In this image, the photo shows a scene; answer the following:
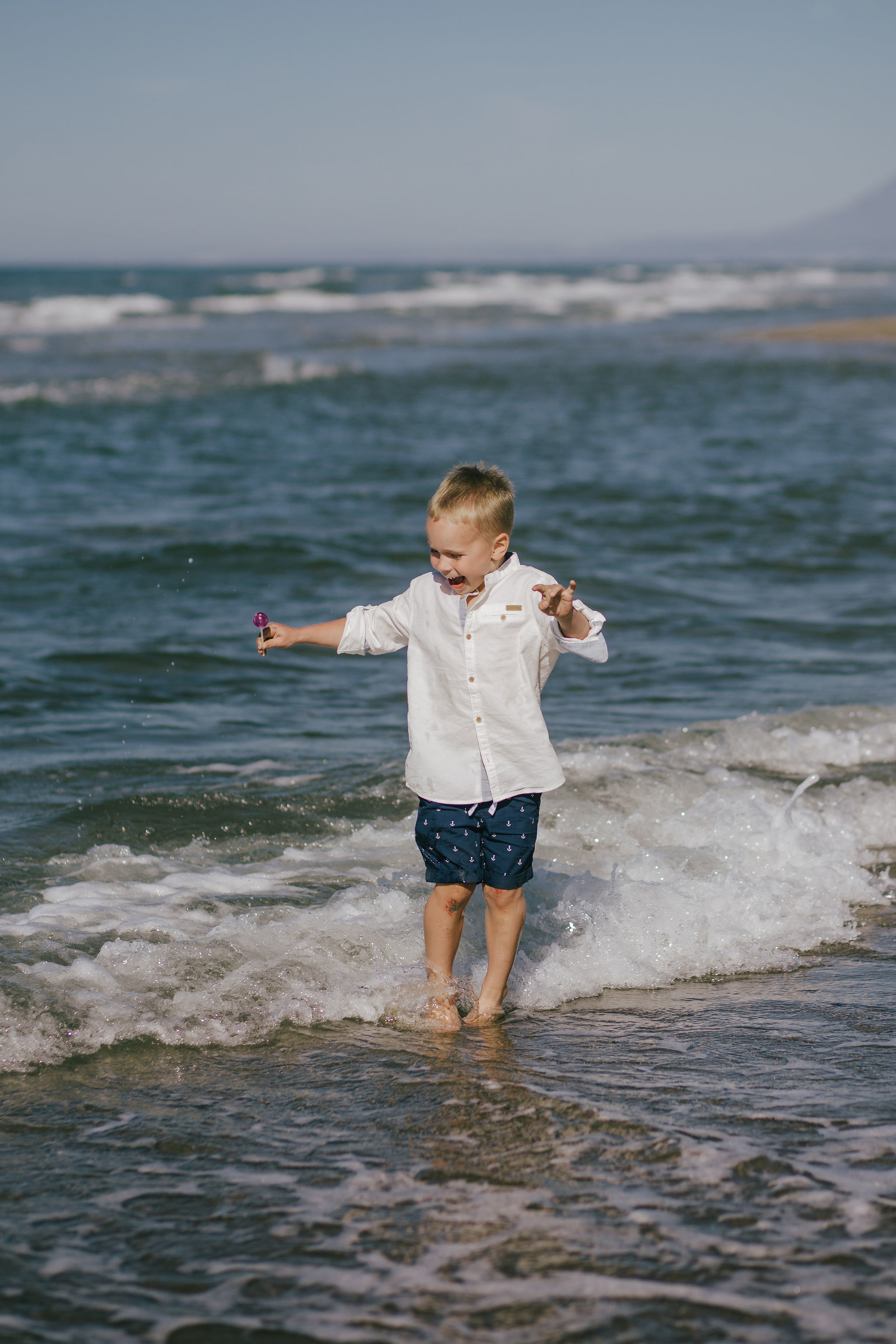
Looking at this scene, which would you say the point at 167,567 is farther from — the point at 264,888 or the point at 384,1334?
the point at 384,1334

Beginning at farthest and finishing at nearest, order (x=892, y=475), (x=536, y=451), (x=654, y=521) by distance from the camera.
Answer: (x=536, y=451) < (x=892, y=475) < (x=654, y=521)

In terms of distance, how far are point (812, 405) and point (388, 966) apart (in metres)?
19.2

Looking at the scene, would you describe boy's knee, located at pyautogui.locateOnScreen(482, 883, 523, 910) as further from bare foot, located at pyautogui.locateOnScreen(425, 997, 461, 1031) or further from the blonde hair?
the blonde hair

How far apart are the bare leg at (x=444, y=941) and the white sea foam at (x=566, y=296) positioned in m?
51.5

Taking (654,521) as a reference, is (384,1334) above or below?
below

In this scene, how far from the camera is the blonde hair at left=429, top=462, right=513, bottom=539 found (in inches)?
134

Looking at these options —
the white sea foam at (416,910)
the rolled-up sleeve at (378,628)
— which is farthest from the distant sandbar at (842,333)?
the rolled-up sleeve at (378,628)

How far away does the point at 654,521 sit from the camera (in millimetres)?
12711

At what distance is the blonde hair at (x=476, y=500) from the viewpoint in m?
3.40

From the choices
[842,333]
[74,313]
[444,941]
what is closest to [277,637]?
[444,941]

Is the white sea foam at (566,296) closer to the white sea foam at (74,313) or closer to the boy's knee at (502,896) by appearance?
the white sea foam at (74,313)

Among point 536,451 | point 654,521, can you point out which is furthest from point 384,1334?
point 536,451

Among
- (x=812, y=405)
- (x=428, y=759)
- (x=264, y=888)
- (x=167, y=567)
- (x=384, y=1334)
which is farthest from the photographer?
(x=812, y=405)

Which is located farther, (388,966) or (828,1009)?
(388,966)
